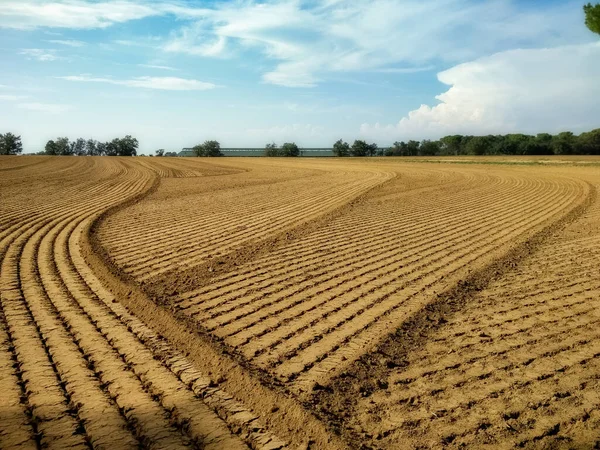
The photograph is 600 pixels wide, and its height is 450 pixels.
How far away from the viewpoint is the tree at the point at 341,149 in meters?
78.5

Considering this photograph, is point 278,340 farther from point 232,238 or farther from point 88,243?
point 88,243

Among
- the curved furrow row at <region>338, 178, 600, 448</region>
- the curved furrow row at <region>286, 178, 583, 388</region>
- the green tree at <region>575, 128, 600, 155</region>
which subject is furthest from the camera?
the green tree at <region>575, 128, 600, 155</region>

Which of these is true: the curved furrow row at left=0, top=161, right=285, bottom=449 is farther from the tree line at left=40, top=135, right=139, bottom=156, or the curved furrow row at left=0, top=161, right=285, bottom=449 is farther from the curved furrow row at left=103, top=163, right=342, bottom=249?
the tree line at left=40, top=135, right=139, bottom=156

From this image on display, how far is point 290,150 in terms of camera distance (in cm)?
8106

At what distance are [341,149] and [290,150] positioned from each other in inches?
332

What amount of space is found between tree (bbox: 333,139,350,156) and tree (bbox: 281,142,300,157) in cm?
659

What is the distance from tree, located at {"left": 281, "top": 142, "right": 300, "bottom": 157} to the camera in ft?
265

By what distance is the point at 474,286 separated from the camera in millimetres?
6184

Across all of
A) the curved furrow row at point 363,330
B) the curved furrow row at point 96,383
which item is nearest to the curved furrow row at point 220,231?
the curved furrow row at point 96,383

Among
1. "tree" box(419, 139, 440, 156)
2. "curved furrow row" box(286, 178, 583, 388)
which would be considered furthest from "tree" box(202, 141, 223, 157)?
"curved furrow row" box(286, 178, 583, 388)

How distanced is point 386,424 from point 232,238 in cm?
612

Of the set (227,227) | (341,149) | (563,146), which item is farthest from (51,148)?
(227,227)

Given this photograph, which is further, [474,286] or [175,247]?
[175,247]

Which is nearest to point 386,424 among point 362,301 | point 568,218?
point 362,301
